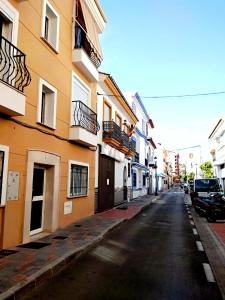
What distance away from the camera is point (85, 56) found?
1262cm

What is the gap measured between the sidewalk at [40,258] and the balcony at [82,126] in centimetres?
360

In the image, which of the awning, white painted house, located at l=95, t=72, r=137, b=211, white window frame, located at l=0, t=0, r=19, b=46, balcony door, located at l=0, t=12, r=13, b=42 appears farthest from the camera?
white painted house, located at l=95, t=72, r=137, b=211

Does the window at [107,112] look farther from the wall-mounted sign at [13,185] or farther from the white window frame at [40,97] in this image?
the wall-mounted sign at [13,185]

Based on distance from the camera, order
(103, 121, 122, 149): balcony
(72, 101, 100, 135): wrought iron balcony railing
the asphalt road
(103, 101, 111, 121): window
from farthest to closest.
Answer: (103, 101, 111, 121): window → (103, 121, 122, 149): balcony → (72, 101, 100, 135): wrought iron balcony railing → the asphalt road

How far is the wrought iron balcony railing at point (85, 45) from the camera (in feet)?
40.9

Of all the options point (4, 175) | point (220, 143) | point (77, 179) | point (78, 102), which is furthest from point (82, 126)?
point (220, 143)

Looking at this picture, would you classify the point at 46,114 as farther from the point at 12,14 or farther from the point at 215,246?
the point at 215,246

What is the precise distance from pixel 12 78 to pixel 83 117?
210 inches

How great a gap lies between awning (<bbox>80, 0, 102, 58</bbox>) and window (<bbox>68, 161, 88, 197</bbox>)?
583 cm

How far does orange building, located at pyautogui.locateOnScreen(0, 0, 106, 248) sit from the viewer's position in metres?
7.72

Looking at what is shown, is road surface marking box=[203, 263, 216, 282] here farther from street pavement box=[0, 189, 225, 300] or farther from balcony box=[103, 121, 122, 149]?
balcony box=[103, 121, 122, 149]

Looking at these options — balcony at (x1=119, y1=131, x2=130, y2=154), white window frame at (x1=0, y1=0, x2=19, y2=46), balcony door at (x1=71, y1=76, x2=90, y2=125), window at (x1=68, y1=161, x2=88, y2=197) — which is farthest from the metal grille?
balcony at (x1=119, y1=131, x2=130, y2=154)

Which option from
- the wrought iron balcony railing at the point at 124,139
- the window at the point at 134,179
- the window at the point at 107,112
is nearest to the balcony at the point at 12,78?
the window at the point at 107,112

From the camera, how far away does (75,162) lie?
1259cm
